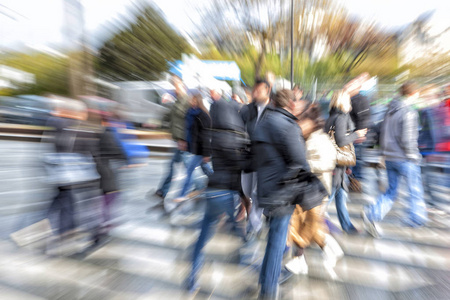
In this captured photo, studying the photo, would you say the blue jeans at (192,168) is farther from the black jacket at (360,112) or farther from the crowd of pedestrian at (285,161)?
the black jacket at (360,112)

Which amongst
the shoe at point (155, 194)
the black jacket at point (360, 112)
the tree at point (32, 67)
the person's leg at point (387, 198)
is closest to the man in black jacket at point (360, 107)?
the black jacket at point (360, 112)

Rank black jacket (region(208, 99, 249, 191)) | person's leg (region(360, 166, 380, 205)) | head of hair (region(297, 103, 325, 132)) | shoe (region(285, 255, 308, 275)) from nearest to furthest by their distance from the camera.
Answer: black jacket (region(208, 99, 249, 191)) < head of hair (region(297, 103, 325, 132)) < shoe (region(285, 255, 308, 275)) < person's leg (region(360, 166, 380, 205))

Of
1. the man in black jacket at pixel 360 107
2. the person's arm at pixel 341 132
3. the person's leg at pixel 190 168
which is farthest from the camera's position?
the person's leg at pixel 190 168

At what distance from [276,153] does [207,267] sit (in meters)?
1.46

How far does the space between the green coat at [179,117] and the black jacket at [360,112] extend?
204 centimetres

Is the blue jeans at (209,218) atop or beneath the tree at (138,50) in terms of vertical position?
beneath

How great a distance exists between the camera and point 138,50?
35.2 m

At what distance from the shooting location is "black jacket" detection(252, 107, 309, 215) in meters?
2.38

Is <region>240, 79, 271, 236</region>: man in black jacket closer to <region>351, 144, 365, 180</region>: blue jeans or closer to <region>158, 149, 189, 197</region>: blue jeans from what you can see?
<region>158, 149, 189, 197</region>: blue jeans

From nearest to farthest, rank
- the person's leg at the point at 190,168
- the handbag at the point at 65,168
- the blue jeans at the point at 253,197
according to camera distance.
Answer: the handbag at the point at 65,168 < the blue jeans at the point at 253,197 < the person's leg at the point at 190,168

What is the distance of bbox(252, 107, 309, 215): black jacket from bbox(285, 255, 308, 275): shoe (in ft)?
2.72

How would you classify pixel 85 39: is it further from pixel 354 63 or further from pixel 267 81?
pixel 354 63

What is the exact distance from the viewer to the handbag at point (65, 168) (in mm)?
3229

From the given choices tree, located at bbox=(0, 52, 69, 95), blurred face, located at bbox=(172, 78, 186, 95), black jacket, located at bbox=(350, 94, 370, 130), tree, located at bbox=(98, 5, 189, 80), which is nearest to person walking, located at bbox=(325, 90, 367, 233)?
black jacket, located at bbox=(350, 94, 370, 130)
